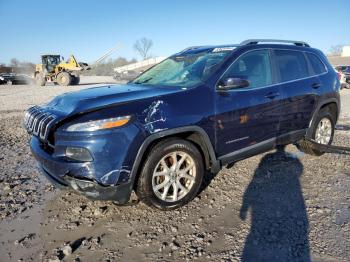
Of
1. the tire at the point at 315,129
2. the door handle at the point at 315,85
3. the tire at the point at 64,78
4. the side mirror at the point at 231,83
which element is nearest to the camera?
the side mirror at the point at 231,83

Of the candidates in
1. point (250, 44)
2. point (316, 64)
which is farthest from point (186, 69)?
point (316, 64)

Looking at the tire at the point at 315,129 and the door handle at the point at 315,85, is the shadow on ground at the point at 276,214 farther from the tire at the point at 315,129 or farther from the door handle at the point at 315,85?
the door handle at the point at 315,85

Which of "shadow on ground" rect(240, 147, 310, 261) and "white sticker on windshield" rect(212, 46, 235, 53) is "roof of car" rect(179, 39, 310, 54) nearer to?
"white sticker on windshield" rect(212, 46, 235, 53)

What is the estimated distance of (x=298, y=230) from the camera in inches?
127

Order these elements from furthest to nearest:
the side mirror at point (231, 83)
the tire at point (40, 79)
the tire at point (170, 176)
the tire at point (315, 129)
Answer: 1. the tire at point (40, 79)
2. the tire at point (315, 129)
3. the side mirror at point (231, 83)
4. the tire at point (170, 176)

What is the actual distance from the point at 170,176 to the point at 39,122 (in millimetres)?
1512

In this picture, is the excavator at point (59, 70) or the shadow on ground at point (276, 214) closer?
the shadow on ground at point (276, 214)

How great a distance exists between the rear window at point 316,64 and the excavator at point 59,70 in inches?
1036

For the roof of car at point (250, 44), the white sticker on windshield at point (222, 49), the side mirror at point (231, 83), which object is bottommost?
the side mirror at point (231, 83)

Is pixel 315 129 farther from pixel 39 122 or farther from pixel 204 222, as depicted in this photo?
pixel 39 122

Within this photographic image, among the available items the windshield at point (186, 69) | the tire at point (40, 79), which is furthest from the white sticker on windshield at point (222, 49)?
the tire at point (40, 79)

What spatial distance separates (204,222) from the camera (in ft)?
11.3

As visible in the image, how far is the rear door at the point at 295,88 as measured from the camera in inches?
181

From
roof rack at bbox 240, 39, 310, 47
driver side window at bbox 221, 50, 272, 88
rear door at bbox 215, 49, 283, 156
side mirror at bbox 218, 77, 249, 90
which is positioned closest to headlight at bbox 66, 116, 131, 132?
rear door at bbox 215, 49, 283, 156
